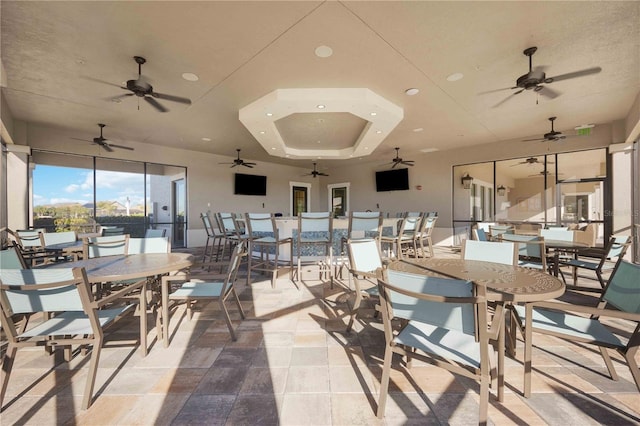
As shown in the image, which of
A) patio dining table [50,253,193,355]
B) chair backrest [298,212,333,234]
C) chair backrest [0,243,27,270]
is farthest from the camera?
chair backrest [298,212,333,234]

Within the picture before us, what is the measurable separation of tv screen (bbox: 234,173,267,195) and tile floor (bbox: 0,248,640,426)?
7455 millimetres

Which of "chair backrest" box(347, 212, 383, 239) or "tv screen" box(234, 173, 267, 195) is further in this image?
"tv screen" box(234, 173, 267, 195)

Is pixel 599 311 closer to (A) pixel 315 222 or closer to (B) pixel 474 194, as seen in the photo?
(A) pixel 315 222

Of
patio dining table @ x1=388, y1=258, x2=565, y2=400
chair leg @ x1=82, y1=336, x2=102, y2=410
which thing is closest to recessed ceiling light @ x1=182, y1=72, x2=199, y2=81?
chair leg @ x1=82, y1=336, x2=102, y2=410

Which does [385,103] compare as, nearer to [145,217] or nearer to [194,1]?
[194,1]

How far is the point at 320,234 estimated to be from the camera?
4691 mm

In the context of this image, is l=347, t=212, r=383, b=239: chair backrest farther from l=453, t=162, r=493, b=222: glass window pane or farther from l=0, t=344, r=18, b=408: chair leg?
l=453, t=162, r=493, b=222: glass window pane

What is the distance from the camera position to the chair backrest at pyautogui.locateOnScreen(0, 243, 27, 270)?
200cm

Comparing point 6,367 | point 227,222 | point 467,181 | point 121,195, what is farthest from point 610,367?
point 121,195

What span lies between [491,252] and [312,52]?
2914 mm

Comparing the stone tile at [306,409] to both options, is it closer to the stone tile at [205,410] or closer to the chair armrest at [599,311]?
the stone tile at [205,410]

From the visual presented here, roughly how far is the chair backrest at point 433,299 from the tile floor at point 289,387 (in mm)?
559

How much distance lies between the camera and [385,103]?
14.3 ft

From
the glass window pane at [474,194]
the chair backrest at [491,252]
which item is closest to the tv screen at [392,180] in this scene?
the glass window pane at [474,194]
